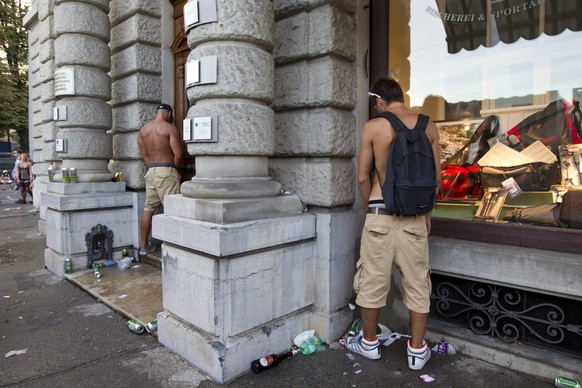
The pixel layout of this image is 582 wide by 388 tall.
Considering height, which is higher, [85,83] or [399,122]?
[85,83]

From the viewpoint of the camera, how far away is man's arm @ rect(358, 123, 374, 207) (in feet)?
10.4

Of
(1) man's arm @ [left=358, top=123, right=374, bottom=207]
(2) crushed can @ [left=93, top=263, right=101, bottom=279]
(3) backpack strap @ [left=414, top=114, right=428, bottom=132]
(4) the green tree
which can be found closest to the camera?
(3) backpack strap @ [left=414, top=114, right=428, bottom=132]

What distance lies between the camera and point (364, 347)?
335 centimetres

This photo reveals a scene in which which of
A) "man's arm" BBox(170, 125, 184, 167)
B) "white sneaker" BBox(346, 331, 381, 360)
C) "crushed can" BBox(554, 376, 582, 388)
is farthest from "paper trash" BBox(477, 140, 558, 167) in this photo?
"man's arm" BBox(170, 125, 184, 167)

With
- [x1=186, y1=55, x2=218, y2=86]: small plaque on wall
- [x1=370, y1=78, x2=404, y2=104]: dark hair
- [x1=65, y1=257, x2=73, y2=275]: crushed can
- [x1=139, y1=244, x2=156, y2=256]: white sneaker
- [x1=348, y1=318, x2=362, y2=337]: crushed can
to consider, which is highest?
[x1=186, y1=55, x2=218, y2=86]: small plaque on wall

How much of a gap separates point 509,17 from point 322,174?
3.01 m

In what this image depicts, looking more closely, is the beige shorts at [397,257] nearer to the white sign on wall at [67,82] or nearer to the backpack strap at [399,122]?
the backpack strap at [399,122]

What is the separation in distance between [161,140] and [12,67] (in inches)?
1320

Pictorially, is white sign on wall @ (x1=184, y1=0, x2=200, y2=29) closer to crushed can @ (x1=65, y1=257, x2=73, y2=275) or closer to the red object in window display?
the red object in window display

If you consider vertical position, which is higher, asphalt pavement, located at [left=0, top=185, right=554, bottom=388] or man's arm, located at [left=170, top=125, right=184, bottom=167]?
man's arm, located at [left=170, top=125, right=184, bottom=167]

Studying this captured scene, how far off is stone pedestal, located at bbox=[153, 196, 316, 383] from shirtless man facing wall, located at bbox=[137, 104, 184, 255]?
2379mm

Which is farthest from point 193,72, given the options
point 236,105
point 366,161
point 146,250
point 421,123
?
point 146,250

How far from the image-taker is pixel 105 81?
6.34m

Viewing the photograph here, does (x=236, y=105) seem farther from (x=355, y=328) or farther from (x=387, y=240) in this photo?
(x=355, y=328)
